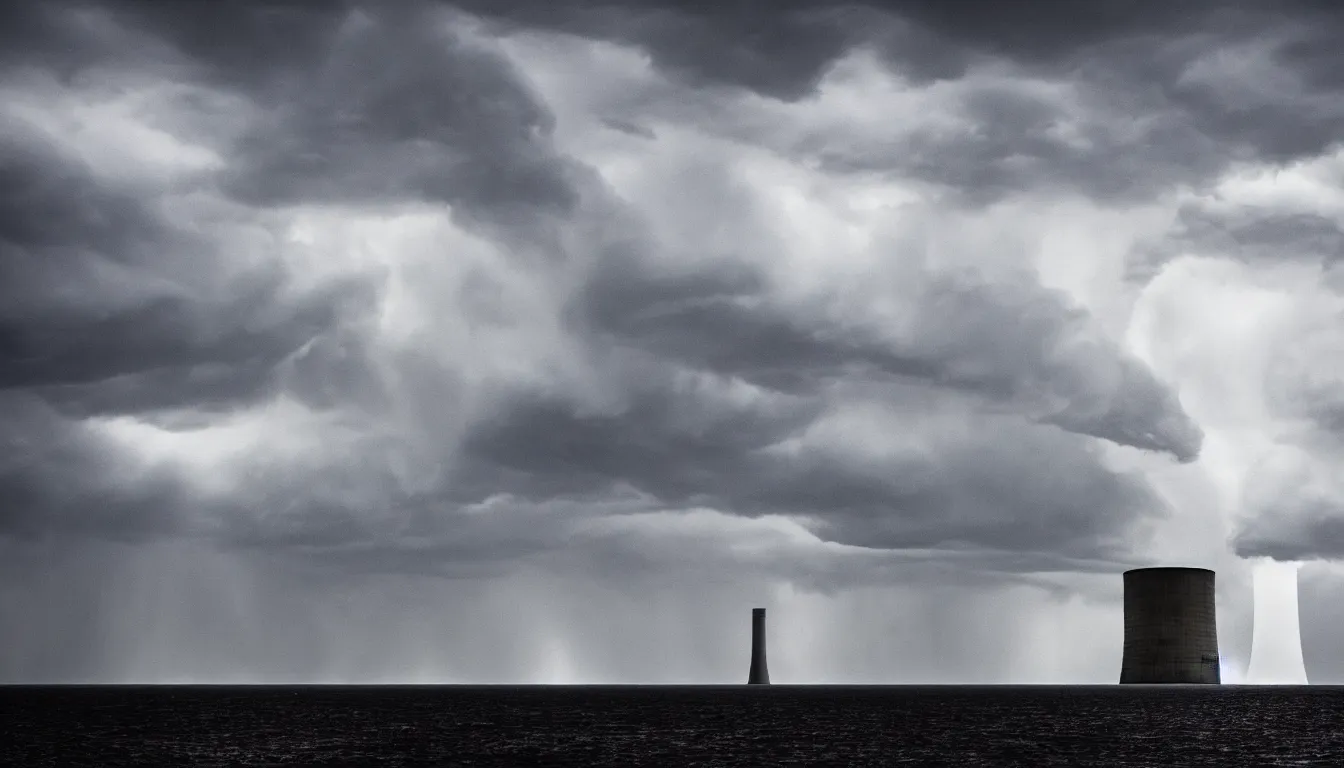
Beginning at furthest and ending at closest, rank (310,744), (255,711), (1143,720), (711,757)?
(255,711) < (1143,720) < (310,744) < (711,757)

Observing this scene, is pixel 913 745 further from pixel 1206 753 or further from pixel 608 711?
pixel 608 711

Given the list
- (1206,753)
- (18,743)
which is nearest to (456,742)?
(18,743)

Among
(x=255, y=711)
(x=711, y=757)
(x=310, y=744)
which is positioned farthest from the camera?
(x=255, y=711)

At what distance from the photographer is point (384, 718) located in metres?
163

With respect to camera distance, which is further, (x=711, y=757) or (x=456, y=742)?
(x=456, y=742)

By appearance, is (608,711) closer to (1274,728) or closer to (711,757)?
(1274,728)

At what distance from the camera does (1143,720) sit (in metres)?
156

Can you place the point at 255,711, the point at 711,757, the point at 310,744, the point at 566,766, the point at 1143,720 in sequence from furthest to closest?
the point at 255,711 → the point at 1143,720 → the point at 310,744 → the point at 711,757 → the point at 566,766

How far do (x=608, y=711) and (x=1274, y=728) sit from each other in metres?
87.7

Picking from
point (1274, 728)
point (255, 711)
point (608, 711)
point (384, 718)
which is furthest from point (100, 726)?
point (1274, 728)

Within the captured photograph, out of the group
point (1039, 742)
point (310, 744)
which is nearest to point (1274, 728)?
point (1039, 742)

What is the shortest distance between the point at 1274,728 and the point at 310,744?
299ft

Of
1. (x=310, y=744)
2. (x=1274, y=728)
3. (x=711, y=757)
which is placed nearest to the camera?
(x=711, y=757)

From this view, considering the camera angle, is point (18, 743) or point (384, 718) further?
point (384, 718)
